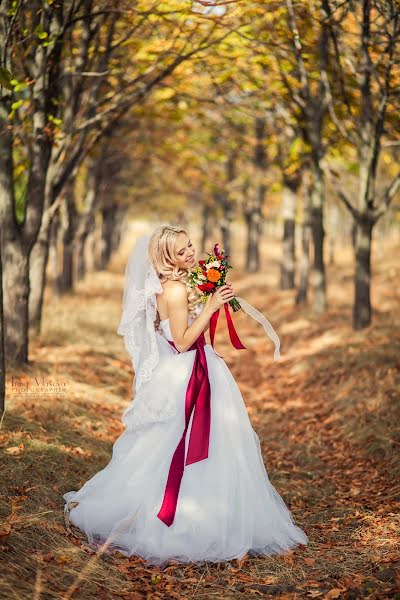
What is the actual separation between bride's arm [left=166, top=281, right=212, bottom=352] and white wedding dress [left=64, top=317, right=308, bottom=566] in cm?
19

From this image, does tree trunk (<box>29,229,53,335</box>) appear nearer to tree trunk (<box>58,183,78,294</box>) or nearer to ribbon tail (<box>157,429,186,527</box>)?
tree trunk (<box>58,183,78,294</box>)

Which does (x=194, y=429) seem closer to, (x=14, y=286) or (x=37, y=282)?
(x=14, y=286)

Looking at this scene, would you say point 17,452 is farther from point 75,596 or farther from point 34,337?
point 34,337

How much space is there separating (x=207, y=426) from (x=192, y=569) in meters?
1.02

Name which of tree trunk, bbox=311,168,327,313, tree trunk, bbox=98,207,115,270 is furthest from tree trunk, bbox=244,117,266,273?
tree trunk, bbox=98,207,115,270

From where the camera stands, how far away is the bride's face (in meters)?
4.78

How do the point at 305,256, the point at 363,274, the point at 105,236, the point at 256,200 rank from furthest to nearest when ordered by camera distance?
1. the point at 105,236
2. the point at 256,200
3. the point at 305,256
4. the point at 363,274

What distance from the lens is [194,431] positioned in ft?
15.5

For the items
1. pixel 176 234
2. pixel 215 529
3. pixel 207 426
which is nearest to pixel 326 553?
pixel 215 529

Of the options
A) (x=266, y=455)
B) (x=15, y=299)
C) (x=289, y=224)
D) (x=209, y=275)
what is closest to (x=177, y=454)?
(x=209, y=275)

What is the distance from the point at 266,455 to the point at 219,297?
3.32m

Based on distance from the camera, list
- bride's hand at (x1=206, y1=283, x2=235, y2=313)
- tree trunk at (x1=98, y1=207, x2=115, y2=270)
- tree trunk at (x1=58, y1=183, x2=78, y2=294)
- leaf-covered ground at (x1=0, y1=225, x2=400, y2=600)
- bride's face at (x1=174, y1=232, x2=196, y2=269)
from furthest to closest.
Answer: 1. tree trunk at (x1=98, y1=207, x2=115, y2=270)
2. tree trunk at (x1=58, y1=183, x2=78, y2=294)
3. bride's face at (x1=174, y1=232, x2=196, y2=269)
4. bride's hand at (x1=206, y1=283, x2=235, y2=313)
5. leaf-covered ground at (x1=0, y1=225, x2=400, y2=600)

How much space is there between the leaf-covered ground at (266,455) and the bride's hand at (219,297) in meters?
1.89

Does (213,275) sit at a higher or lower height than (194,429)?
higher
